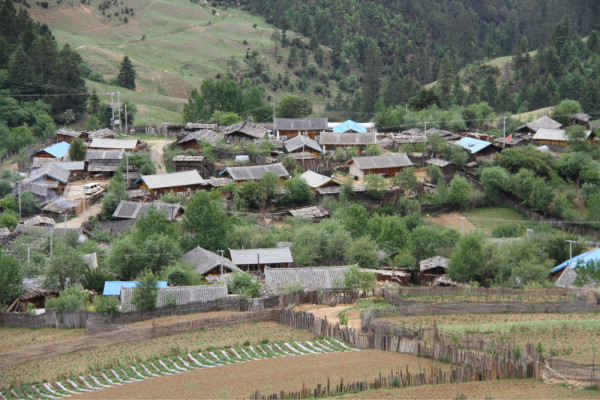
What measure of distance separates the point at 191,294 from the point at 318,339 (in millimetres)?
8775

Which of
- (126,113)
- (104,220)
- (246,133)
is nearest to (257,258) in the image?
(104,220)

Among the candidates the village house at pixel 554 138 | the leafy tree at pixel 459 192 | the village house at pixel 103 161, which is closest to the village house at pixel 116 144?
the village house at pixel 103 161

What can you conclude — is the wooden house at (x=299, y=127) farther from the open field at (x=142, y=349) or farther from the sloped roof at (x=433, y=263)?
the open field at (x=142, y=349)

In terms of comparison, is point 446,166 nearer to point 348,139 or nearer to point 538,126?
point 348,139

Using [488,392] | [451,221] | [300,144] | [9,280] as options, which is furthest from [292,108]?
[488,392]

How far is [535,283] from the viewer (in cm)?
4112

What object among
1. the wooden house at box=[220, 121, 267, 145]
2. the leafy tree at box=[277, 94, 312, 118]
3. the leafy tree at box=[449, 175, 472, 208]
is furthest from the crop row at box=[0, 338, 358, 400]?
the leafy tree at box=[277, 94, 312, 118]

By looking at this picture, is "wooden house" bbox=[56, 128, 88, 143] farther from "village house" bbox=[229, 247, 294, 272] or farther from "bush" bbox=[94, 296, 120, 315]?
"bush" bbox=[94, 296, 120, 315]

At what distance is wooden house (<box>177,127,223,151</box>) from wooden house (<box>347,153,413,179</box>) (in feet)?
38.7

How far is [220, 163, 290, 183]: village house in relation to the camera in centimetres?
6425

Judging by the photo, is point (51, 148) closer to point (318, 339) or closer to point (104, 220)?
point (104, 220)

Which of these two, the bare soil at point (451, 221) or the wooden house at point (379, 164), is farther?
the wooden house at point (379, 164)

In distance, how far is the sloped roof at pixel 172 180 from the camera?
6300cm

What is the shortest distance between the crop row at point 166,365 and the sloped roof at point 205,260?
13.5 metres
